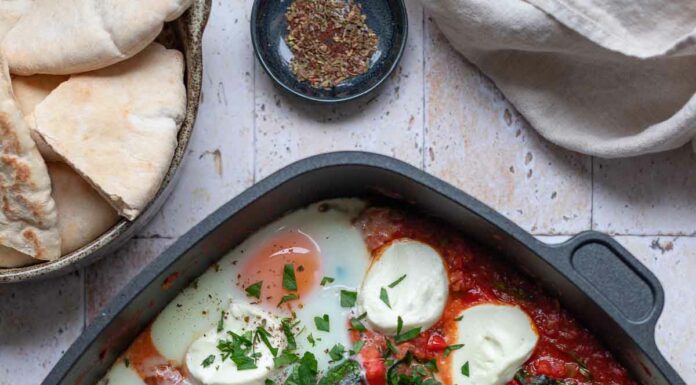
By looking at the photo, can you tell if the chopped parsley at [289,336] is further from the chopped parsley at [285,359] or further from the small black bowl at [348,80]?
the small black bowl at [348,80]

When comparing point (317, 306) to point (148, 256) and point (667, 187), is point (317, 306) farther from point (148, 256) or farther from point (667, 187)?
point (667, 187)

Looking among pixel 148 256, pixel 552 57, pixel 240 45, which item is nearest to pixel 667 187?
pixel 552 57

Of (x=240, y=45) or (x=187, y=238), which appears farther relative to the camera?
(x=240, y=45)

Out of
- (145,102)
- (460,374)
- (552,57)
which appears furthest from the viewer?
(552,57)

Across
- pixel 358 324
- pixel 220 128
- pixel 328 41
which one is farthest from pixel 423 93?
pixel 358 324

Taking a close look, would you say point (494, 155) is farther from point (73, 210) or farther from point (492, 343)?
point (73, 210)

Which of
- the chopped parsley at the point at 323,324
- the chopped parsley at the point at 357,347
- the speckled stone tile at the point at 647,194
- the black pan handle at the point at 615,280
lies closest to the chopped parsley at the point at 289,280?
the chopped parsley at the point at 323,324

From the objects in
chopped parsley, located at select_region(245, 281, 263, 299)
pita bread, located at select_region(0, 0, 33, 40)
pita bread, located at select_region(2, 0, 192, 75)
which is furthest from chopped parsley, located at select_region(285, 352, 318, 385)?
pita bread, located at select_region(0, 0, 33, 40)
